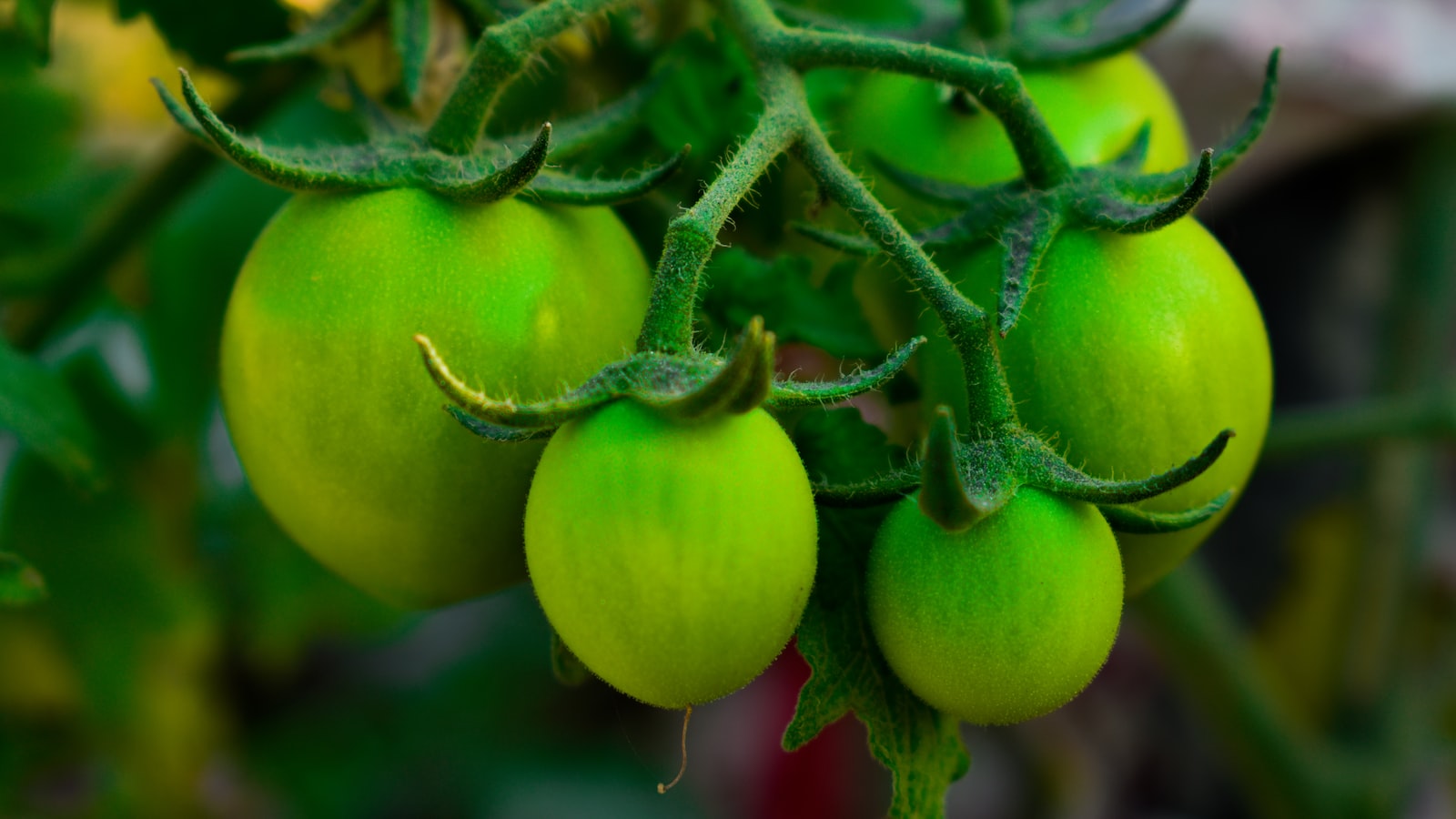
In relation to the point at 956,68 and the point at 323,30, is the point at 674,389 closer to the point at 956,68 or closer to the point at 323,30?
the point at 956,68

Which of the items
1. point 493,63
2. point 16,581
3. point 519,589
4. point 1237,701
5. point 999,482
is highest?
point 493,63

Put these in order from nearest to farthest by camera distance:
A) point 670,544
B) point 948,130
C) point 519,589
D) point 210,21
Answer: point 670,544, point 948,130, point 210,21, point 519,589

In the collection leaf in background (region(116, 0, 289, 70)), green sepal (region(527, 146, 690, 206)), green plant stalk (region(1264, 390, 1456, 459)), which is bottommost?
green plant stalk (region(1264, 390, 1456, 459))

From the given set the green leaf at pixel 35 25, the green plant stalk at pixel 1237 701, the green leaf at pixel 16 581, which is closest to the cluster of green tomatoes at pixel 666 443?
the green leaf at pixel 16 581

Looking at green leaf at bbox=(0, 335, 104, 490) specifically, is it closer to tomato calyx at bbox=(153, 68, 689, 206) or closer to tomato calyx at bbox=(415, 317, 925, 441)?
tomato calyx at bbox=(153, 68, 689, 206)

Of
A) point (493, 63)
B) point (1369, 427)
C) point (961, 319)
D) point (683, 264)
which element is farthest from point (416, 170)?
point (1369, 427)

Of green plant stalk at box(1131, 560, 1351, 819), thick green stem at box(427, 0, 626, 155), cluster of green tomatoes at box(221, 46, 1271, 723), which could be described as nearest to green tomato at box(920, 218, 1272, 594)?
cluster of green tomatoes at box(221, 46, 1271, 723)

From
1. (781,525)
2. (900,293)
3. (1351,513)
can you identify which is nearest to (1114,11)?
(1351,513)
